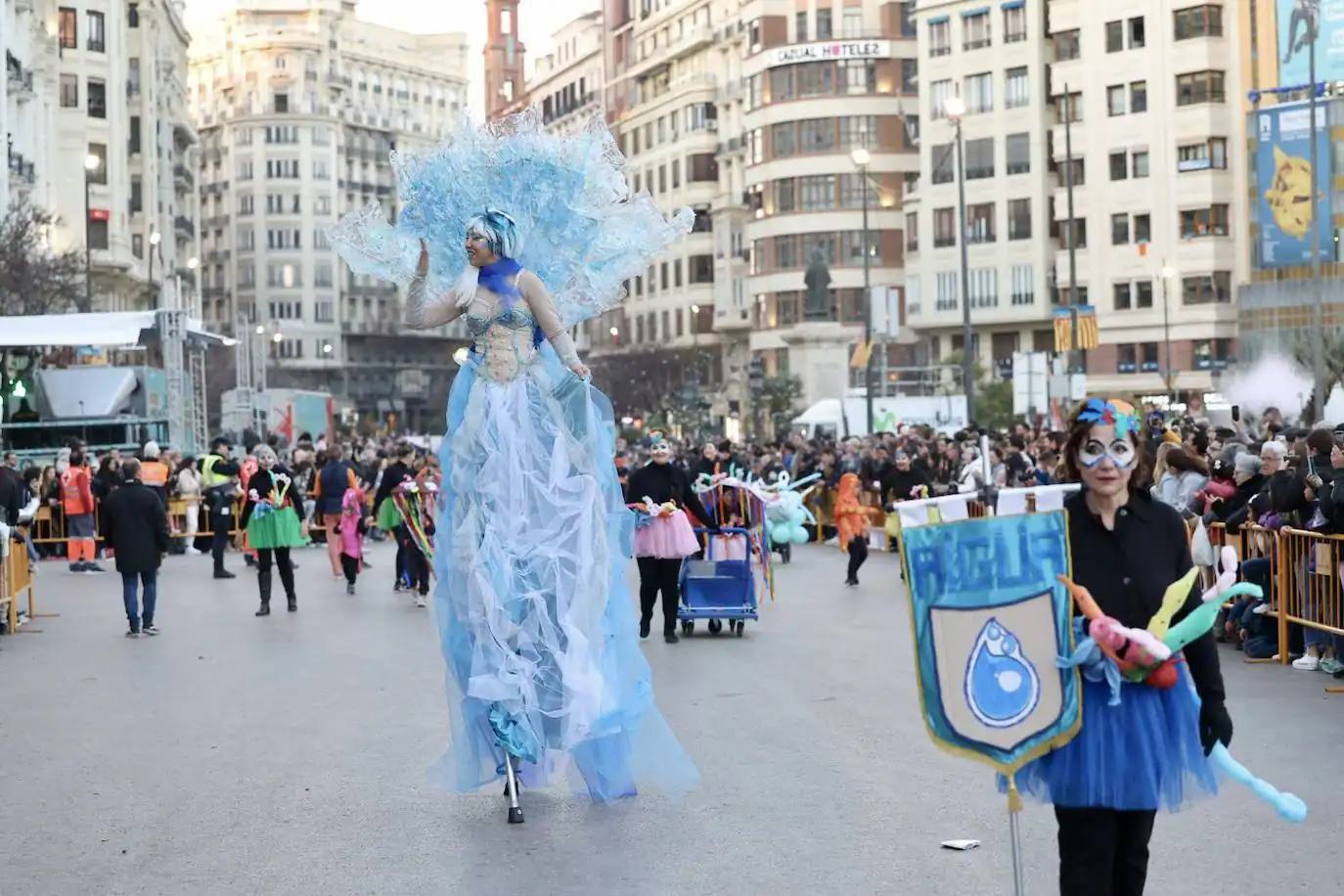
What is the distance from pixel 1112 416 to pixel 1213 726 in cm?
90

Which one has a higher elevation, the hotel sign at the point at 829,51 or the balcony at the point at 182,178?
the hotel sign at the point at 829,51

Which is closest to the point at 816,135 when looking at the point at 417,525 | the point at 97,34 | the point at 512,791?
the point at 97,34

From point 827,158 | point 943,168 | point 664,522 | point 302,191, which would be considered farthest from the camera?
point 302,191

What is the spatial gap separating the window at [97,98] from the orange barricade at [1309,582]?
76184mm

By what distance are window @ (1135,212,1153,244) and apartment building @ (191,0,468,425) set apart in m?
86.8

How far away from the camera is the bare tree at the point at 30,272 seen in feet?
162

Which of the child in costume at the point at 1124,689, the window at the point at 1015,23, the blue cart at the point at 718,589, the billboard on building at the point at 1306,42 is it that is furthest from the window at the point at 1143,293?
the child in costume at the point at 1124,689

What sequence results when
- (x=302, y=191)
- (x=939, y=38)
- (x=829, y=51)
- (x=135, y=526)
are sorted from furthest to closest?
(x=302, y=191), (x=829, y=51), (x=939, y=38), (x=135, y=526)

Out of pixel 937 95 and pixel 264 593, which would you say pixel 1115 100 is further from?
pixel 264 593

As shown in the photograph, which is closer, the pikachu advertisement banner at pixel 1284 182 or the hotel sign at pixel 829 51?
the pikachu advertisement banner at pixel 1284 182

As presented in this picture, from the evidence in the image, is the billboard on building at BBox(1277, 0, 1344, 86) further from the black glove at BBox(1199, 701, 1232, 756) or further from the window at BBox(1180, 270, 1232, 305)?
the black glove at BBox(1199, 701, 1232, 756)

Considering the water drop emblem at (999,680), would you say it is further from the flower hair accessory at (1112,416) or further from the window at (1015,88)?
the window at (1015,88)

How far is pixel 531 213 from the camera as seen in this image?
1059cm

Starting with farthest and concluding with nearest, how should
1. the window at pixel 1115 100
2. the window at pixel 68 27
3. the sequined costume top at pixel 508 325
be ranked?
the window at pixel 68 27, the window at pixel 1115 100, the sequined costume top at pixel 508 325
